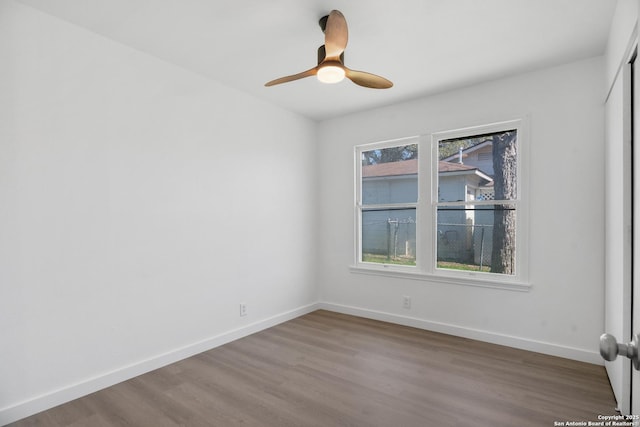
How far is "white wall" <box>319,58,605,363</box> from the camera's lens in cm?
294

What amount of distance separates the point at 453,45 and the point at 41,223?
326cm

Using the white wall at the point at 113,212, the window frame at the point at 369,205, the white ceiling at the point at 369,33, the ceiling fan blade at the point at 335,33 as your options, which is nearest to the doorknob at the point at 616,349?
the ceiling fan blade at the point at 335,33

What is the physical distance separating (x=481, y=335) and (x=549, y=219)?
1303mm

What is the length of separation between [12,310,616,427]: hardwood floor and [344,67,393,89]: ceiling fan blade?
2266 millimetres

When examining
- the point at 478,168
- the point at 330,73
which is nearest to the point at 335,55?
the point at 330,73

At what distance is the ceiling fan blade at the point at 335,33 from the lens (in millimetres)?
2107

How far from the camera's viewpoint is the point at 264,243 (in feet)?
13.1

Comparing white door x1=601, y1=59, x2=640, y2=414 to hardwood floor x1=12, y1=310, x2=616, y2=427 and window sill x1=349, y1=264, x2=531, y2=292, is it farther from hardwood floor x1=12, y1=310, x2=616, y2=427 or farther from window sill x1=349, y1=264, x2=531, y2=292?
window sill x1=349, y1=264, x2=531, y2=292

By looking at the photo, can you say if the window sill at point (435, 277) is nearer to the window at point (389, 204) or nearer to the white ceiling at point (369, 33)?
the window at point (389, 204)

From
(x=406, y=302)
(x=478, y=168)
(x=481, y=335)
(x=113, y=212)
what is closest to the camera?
(x=113, y=212)

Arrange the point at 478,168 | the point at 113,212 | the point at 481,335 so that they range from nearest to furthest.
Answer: the point at 113,212 < the point at 481,335 < the point at 478,168

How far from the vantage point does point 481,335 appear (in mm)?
3480

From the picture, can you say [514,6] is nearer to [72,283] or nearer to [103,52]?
[103,52]

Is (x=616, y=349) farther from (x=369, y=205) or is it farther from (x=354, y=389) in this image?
(x=369, y=205)
